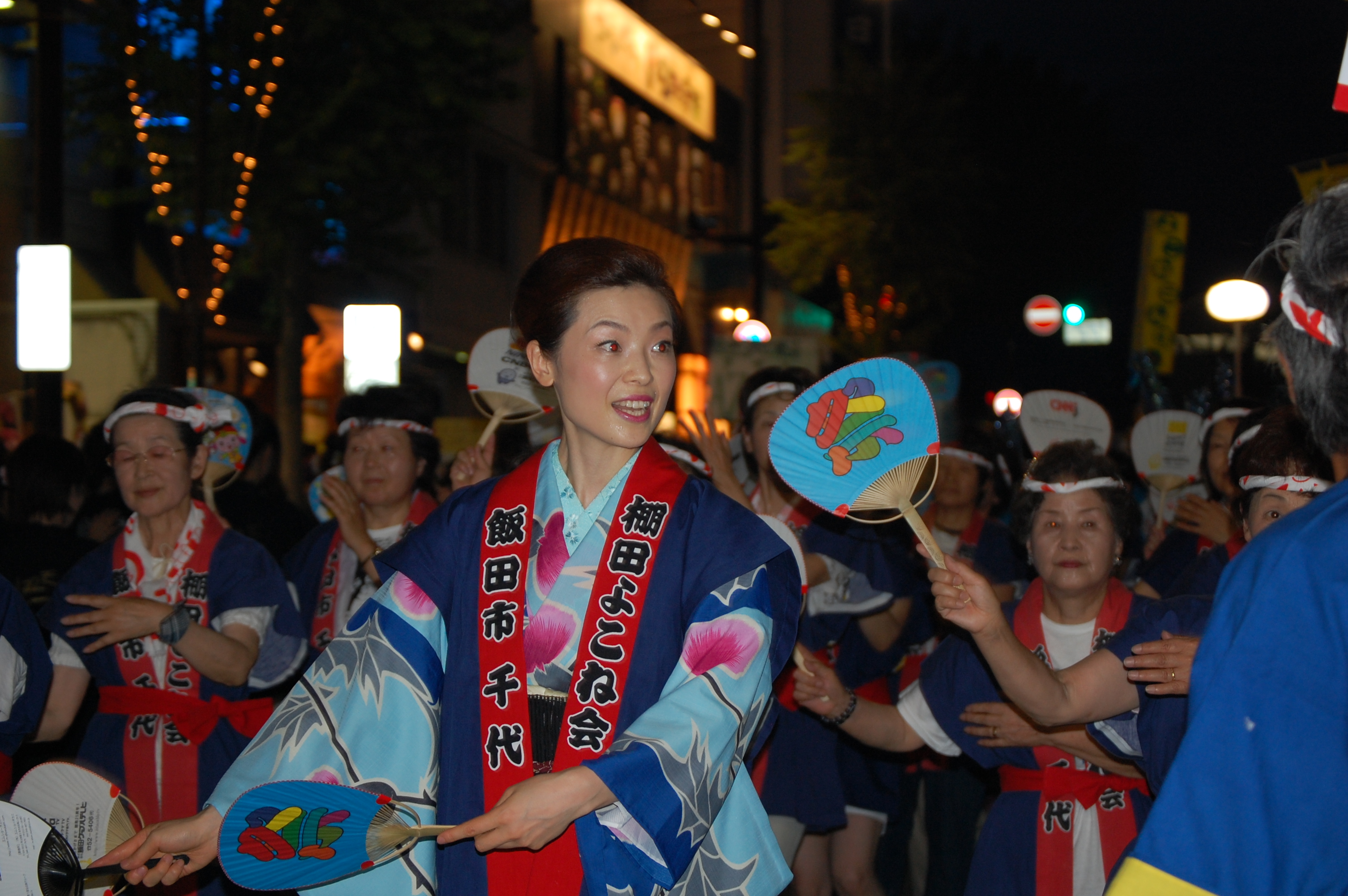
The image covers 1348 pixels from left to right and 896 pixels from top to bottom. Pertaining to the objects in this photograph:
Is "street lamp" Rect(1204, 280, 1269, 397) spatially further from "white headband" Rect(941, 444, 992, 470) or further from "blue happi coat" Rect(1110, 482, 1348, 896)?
"blue happi coat" Rect(1110, 482, 1348, 896)

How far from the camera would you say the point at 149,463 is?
10.9ft

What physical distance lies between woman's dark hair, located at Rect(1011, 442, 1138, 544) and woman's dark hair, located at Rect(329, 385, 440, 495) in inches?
86.1

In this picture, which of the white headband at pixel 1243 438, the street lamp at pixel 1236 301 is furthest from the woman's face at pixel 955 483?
the street lamp at pixel 1236 301

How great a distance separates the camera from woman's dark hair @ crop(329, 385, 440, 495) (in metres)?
4.20

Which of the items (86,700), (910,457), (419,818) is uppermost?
(910,457)

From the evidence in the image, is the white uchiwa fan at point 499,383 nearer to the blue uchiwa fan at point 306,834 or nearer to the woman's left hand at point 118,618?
the woman's left hand at point 118,618

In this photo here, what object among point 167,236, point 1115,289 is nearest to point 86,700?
point 167,236

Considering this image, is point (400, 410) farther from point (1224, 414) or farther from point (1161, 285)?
point (1161, 285)

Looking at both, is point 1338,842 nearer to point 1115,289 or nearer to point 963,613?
point 963,613

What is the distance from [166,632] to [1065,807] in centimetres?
233

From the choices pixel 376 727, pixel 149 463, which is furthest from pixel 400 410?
pixel 376 727

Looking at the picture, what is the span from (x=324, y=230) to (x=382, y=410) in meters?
7.02

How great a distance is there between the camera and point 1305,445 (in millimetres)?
2561

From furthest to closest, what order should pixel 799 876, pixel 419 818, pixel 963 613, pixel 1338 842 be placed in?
pixel 799 876
pixel 963 613
pixel 419 818
pixel 1338 842
